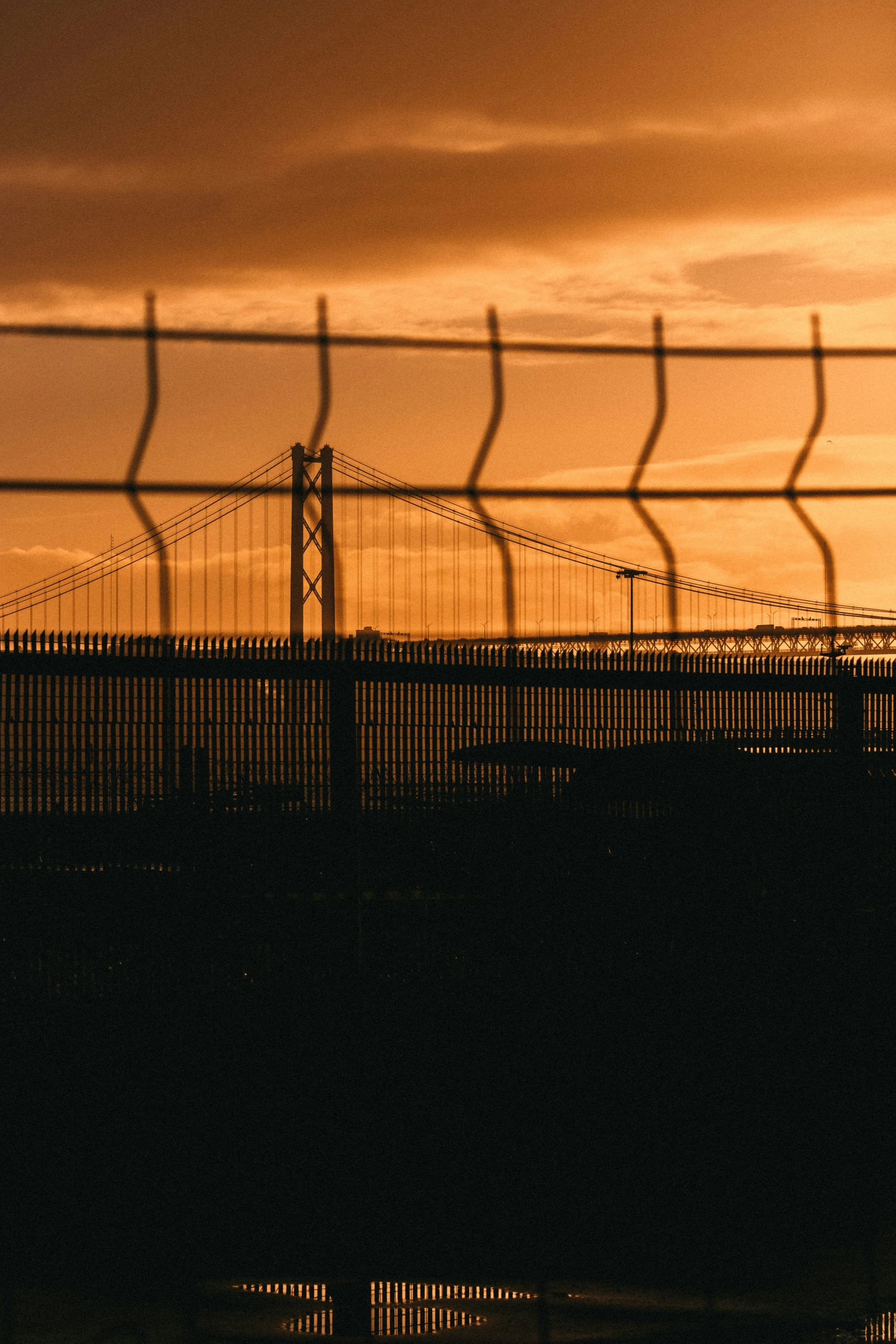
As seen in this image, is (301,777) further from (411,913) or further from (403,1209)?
(403,1209)

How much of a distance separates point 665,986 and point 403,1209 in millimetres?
3261

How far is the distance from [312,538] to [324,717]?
9589mm

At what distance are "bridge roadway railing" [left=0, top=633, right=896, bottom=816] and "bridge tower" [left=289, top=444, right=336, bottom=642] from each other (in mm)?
362

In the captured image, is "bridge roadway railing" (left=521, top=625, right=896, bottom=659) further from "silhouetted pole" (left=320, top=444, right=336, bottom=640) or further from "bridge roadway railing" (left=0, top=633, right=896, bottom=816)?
"bridge roadway railing" (left=0, top=633, right=896, bottom=816)

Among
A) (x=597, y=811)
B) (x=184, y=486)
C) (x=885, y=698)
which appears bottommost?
(x=597, y=811)

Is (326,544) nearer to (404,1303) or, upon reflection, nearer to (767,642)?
(404,1303)

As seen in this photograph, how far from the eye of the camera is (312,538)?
1708 centimetres

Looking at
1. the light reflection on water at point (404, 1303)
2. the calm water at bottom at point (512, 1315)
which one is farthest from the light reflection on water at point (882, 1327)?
the light reflection on water at point (404, 1303)

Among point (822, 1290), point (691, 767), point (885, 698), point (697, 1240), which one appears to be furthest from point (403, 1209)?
point (885, 698)

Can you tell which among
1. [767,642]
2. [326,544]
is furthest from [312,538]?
[767,642]

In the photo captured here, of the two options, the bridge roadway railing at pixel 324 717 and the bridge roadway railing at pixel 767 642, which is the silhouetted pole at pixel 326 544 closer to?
the bridge roadway railing at pixel 767 642

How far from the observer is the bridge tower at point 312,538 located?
984 cm

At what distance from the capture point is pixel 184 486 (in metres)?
8.30

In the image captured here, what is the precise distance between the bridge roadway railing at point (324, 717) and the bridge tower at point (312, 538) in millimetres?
362
